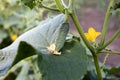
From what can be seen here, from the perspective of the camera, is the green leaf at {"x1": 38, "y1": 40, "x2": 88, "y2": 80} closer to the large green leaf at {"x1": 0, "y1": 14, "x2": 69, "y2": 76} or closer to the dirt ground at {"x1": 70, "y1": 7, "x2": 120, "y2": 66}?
the large green leaf at {"x1": 0, "y1": 14, "x2": 69, "y2": 76}

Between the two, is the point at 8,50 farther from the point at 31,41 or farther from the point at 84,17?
the point at 84,17

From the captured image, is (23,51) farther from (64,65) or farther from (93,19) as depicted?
(93,19)

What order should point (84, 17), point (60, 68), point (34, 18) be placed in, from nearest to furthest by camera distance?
point (60, 68), point (34, 18), point (84, 17)

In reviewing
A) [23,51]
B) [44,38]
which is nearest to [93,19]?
[44,38]

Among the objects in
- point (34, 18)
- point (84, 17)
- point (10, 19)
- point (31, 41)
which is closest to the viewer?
point (31, 41)

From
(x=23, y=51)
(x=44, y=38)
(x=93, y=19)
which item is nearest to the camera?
(x=23, y=51)

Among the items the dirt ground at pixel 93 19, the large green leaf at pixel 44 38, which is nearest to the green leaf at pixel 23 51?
the large green leaf at pixel 44 38

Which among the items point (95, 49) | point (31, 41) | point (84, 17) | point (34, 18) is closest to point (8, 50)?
point (31, 41)

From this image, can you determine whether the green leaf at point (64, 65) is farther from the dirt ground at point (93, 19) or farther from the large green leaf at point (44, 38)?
the dirt ground at point (93, 19)

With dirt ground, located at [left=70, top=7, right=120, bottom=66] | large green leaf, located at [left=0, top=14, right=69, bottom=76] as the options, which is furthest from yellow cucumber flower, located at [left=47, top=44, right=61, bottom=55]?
dirt ground, located at [left=70, top=7, right=120, bottom=66]
